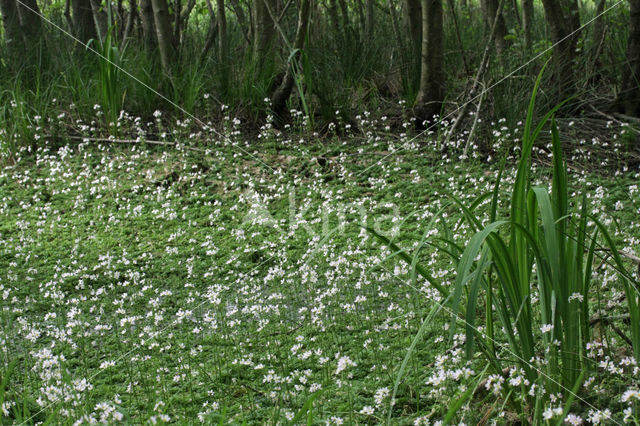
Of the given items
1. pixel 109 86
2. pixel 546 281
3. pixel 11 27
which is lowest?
pixel 546 281

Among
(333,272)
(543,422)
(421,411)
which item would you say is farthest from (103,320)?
(543,422)

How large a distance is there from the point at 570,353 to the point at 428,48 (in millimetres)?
4694

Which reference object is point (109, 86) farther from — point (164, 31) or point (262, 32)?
point (262, 32)

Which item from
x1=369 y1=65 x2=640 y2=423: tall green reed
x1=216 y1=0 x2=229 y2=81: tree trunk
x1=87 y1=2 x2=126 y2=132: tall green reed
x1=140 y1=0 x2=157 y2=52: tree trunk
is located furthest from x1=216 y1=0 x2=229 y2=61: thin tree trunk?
x1=369 y1=65 x2=640 y2=423: tall green reed

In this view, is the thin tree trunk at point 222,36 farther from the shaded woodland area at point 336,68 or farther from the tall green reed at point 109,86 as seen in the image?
the tall green reed at point 109,86

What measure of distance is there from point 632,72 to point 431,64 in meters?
1.81

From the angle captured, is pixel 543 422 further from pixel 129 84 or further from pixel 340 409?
pixel 129 84

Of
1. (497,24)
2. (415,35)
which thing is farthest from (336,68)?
(497,24)

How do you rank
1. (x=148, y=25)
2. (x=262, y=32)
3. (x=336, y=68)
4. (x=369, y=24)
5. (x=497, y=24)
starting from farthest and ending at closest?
(x=369, y=24) → (x=148, y=25) → (x=262, y=32) → (x=336, y=68) → (x=497, y=24)

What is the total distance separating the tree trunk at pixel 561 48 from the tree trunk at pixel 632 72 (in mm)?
473

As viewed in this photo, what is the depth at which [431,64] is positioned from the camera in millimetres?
6281

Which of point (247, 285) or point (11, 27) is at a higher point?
point (11, 27)

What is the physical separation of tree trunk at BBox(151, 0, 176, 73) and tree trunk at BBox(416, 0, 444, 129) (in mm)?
2945

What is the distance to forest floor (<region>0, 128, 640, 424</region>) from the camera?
230 centimetres
